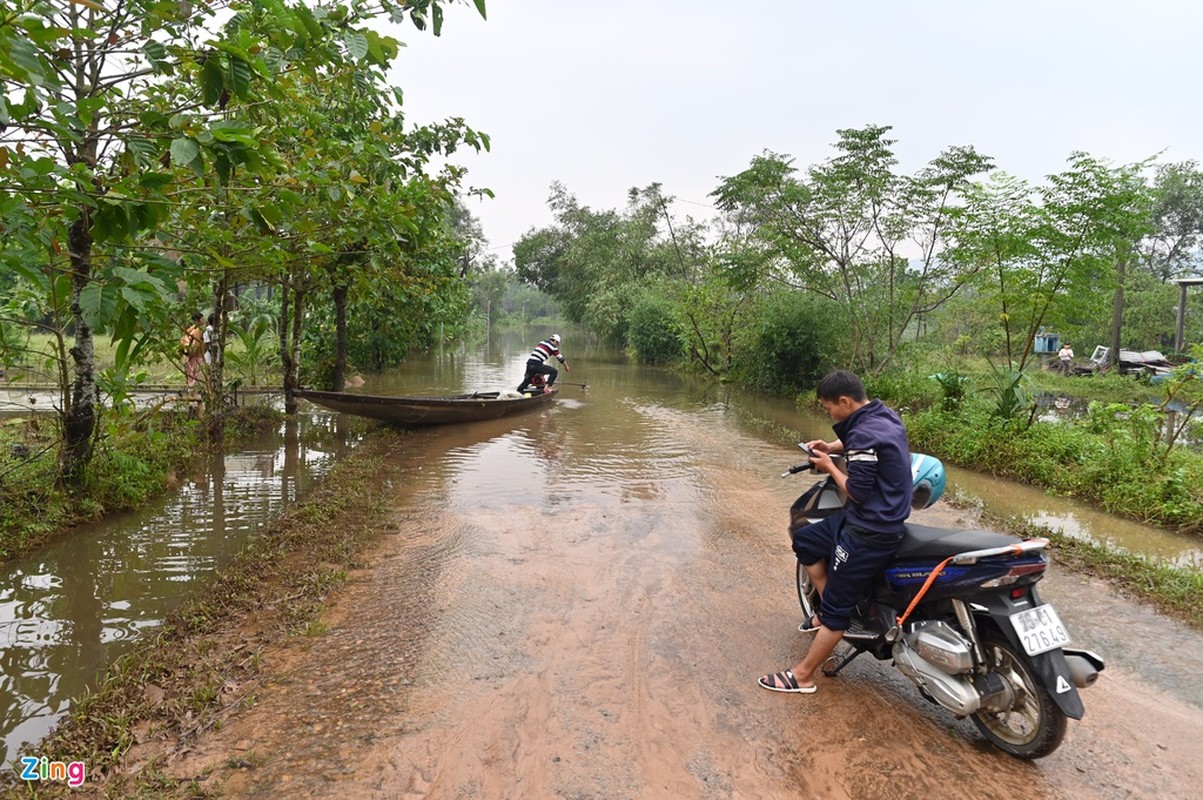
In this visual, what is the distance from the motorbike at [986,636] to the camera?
8.63 ft

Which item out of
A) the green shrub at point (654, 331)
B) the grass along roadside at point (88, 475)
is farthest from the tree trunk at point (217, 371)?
the green shrub at point (654, 331)

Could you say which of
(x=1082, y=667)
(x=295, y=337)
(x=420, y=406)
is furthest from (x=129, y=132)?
(x=295, y=337)

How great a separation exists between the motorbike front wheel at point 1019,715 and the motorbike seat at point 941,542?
380 millimetres

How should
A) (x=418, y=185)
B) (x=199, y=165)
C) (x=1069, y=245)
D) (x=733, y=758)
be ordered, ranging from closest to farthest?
(x=199, y=165) < (x=733, y=758) < (x=418, y=185) < (x=1069, y=245)

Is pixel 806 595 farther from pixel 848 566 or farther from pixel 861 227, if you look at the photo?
pixel 861 227

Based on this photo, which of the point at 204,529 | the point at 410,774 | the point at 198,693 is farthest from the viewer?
the point at 204,529

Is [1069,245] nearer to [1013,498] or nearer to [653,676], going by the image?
[1013,498]

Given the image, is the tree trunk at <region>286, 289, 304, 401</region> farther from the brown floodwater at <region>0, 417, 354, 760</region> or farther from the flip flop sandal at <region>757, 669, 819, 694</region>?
the flip flop sandal at <region>757, 669, 819, 694</region>

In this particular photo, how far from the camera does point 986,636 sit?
9.33 feet

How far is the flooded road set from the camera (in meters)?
2.65

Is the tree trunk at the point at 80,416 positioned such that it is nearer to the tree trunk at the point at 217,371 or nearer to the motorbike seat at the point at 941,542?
the tree trunk at the point at 217,371

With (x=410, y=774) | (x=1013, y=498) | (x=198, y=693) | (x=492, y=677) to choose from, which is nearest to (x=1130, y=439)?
(x=1013, y=498)

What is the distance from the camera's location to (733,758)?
280 centimetres

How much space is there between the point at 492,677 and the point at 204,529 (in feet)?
12.8
